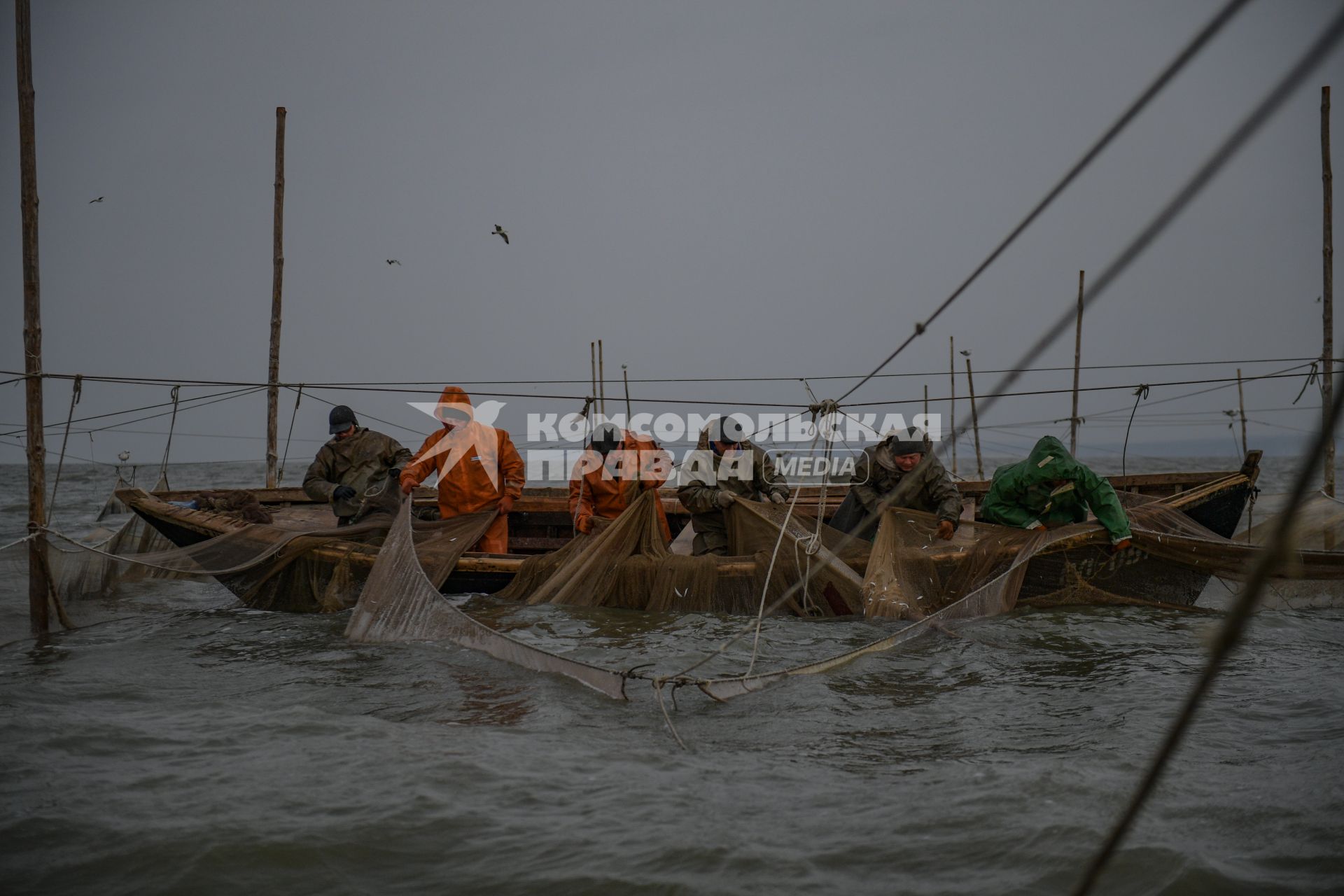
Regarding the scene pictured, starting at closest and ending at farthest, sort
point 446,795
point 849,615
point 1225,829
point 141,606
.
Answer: point 1225,829 < point 446,795 < point 849,615 < point 141,606

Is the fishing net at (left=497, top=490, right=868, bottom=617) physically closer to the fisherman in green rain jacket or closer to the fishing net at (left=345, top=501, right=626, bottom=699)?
the fishing net at (left=345, top=501, right=626, bottom=699)

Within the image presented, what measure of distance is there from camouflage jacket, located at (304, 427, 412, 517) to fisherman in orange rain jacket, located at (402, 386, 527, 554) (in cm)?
61

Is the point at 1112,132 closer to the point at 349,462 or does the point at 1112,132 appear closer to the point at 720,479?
the point at 720,479

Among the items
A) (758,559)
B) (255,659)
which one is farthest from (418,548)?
(758,559)

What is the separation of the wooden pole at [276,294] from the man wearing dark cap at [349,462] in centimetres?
358

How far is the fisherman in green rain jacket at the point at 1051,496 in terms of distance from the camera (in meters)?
6.32

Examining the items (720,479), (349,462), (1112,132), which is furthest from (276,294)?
(1112,132)

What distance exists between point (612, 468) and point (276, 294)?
20.7 feet

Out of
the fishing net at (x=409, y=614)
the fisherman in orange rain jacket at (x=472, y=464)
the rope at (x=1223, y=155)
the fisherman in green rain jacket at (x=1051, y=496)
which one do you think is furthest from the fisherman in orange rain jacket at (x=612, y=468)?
the rope at (x=1223, y=155)

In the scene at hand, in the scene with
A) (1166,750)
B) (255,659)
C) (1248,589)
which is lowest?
(255,659)

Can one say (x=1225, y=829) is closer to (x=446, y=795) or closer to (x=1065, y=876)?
(x=1065, y=876)

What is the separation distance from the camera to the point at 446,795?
332 cm

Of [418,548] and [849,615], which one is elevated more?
[418,548]

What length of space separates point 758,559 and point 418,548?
2.53 metres
